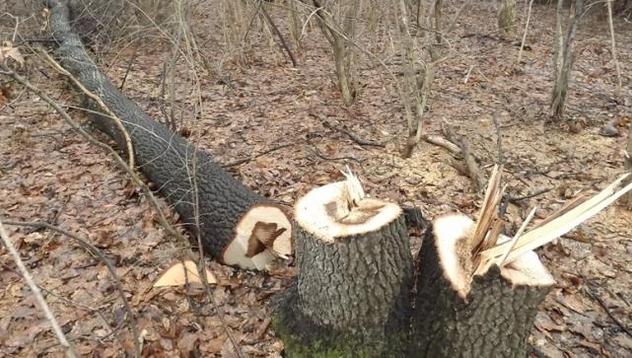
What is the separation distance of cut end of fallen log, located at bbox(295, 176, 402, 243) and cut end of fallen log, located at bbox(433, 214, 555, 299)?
25 cm

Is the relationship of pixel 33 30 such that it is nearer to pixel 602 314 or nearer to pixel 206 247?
pixel 206 247

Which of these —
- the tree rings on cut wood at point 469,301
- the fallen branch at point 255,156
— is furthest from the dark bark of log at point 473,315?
the fallen branch at point 255,156

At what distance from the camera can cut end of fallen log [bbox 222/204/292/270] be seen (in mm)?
3010

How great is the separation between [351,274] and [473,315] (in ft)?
1.83

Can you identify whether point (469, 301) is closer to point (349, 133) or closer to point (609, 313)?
point (609, 313)

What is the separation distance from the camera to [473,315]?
196 cm

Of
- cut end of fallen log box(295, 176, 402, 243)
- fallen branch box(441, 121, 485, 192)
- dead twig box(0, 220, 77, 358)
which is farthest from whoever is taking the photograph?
fallen branch box(441, 121, 485, 192)

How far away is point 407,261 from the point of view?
2262mm

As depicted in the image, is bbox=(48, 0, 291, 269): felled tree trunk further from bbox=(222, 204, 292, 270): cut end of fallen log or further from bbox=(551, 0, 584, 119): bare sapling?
bbox=(551, 0, 584, 119): bare sapling

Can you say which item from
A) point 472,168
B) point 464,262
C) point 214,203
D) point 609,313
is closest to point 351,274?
point 464,262

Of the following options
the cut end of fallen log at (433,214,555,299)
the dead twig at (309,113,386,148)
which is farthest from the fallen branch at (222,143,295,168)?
the cut end of fallen log at (433,214,555,299)

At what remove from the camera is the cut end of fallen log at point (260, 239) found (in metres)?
3.01

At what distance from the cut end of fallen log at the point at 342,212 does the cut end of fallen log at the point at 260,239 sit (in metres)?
0.76

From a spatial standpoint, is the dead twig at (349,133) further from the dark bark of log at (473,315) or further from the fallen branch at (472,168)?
the dark bark of log at (473,315)
